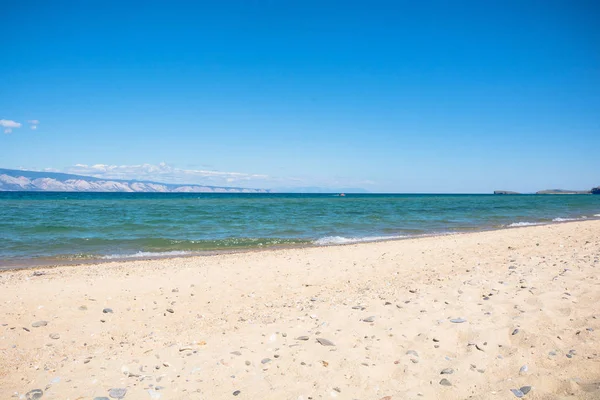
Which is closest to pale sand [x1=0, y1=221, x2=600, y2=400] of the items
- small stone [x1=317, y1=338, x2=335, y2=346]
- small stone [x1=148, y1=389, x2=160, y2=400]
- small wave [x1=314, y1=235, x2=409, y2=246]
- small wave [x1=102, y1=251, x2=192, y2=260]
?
small stone [x1=148, y1=389, x2=160, y2=400]

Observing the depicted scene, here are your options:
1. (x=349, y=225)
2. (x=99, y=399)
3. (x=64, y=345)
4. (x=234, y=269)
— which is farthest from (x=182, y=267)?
(x=349, y=225)

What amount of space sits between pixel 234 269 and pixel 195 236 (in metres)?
9.64

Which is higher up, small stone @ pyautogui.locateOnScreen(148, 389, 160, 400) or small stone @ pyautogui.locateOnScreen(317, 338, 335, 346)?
small stone @ pyautogui.locateOnScreen(317, 338, 335, 346)

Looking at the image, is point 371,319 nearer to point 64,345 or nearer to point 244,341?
point 244,341

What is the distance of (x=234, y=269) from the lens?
10352 mm

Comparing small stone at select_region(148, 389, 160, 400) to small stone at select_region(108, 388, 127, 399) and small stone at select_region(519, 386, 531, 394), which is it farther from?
small stone at select_region(519, 386, 531, 394)

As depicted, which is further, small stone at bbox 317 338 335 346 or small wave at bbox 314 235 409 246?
small wave at bbox 314 235 409 246

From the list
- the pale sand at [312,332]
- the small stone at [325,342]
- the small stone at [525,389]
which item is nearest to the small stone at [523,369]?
the pale sand at [312,332]

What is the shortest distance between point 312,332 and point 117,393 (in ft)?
8.40

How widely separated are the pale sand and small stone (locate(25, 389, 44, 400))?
0.28 ft

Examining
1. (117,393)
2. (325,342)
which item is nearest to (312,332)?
(325,342)

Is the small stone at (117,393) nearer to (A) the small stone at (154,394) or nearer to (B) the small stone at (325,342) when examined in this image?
(A) the small stone at (154,394)

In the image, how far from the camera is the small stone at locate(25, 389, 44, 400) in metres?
3.98

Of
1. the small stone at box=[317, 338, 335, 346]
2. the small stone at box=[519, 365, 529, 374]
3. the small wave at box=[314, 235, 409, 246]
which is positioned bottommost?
the small wave at box=[314, 235, 409, 246]
